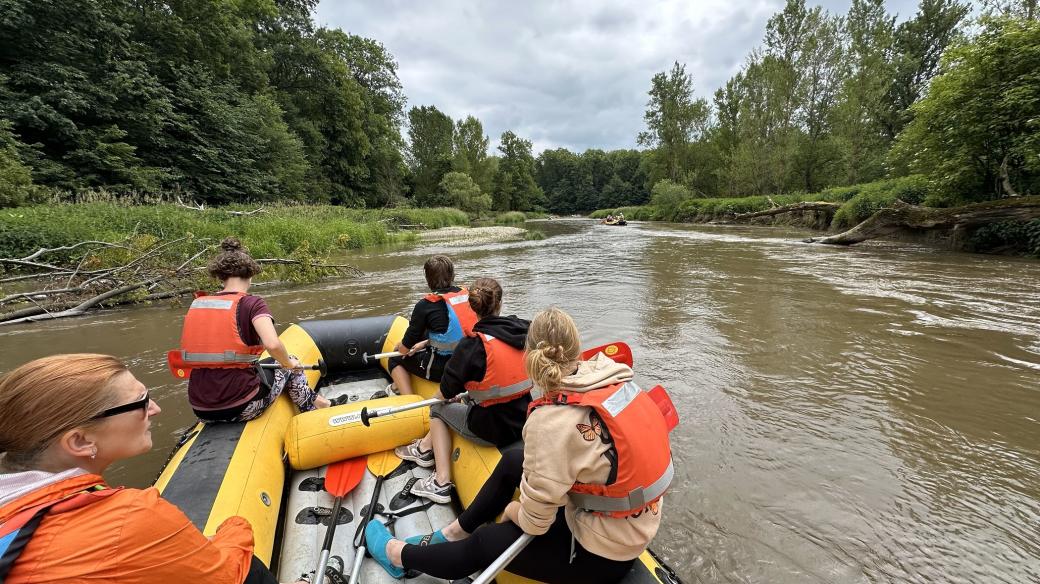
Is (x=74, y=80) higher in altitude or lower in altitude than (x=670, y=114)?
lower

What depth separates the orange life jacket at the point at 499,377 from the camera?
93.0 inches

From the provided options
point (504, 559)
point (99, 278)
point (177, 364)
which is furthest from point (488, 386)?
point (99, 278)

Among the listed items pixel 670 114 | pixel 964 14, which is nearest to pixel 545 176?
pixel 670 114

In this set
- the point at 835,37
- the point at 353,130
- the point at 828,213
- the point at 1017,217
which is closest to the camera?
the point at 1017,217

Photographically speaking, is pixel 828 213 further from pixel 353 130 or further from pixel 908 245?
pixel 353 130

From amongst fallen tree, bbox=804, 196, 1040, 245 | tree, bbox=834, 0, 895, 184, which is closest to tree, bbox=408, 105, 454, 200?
tree, bbox=834, 0, 895, 184

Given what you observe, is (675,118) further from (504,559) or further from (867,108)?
(504,559)

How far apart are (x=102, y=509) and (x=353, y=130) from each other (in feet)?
111

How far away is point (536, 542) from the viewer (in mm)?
1672

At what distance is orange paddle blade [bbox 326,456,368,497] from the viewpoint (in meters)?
2.51

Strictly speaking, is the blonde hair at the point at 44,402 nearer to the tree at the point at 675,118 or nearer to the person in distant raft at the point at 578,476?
the person in distant raft at the point at 578,476

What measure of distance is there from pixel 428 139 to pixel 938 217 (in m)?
45.0

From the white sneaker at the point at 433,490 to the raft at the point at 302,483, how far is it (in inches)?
1.7

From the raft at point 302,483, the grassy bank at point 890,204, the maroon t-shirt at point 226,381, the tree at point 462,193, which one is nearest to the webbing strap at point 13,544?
the raft at point 302,483
